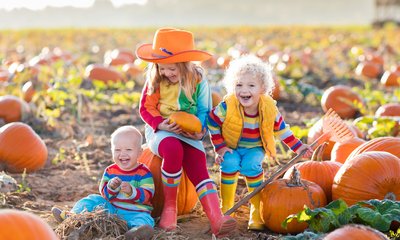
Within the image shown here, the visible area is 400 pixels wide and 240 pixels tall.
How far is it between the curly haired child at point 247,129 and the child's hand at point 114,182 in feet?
2.57

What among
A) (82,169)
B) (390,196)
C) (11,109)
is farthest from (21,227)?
(11,109)

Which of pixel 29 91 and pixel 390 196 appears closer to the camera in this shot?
pixel 390 196

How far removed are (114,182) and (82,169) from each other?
→ 1618 millimetres

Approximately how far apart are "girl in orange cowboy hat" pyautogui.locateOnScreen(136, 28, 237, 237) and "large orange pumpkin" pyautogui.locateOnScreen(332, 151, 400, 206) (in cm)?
95

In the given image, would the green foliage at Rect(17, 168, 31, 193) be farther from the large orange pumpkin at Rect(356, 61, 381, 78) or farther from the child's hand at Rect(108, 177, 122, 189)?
the large orange pumpkin at Rect(356, 61, 381, 78)

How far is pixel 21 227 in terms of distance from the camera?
6.38 ft

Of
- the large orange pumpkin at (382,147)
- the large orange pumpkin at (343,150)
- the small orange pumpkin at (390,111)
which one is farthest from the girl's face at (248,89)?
the small orange pumpkin at (390,111)

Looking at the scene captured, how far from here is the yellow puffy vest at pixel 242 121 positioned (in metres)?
3.22

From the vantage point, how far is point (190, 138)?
336 cm

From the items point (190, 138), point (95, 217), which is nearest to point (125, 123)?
point (190, 138)

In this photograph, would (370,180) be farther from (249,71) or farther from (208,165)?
(208,165)

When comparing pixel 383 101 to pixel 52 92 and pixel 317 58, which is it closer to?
pixel 52 92

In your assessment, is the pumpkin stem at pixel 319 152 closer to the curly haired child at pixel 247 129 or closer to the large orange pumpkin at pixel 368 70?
the curly haired child at pixel 247 129

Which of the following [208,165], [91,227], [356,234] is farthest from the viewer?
[208,165]
